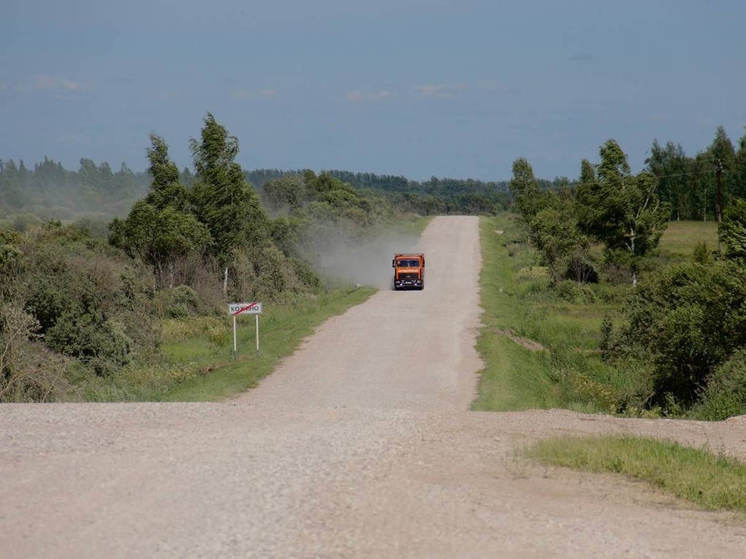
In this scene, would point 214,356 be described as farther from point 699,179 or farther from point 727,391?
point 699,179

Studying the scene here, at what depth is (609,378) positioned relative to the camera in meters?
31.3

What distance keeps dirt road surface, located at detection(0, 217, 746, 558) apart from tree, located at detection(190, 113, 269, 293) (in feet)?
95.9

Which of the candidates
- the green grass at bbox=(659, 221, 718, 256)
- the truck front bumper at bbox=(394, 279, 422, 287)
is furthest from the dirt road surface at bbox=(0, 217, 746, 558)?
the green grass at bbox=(659, 221, 718, 256)

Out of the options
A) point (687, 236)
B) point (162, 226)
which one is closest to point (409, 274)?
point (162, 226)

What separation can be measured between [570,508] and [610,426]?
5549 mm

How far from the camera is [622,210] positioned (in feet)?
188

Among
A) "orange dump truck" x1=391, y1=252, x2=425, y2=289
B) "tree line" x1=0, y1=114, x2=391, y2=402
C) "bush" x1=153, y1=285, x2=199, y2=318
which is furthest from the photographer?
"orange dump truck" x1=391, y1=252, x2=425, y2=289

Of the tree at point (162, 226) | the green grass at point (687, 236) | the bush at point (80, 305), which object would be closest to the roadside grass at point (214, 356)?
the bush at point (80, 305)

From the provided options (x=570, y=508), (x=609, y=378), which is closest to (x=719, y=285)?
(x=609, y=378)

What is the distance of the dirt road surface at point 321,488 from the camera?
26.6ft

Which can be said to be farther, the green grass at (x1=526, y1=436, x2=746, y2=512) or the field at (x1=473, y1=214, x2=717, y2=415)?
the field at (x1=473, y1=214, x2=717, y2=415)

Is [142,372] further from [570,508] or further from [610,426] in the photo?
[570,508]

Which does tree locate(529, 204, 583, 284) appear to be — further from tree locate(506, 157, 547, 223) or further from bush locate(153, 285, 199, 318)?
bush locate(153, 285, 199, 318)

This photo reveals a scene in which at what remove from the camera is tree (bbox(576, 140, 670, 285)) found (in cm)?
5734
